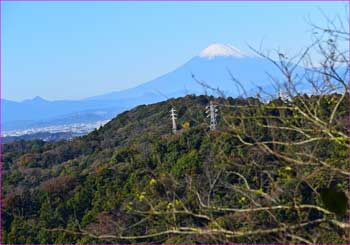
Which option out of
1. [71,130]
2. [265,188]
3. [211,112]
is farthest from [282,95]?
[71,130]

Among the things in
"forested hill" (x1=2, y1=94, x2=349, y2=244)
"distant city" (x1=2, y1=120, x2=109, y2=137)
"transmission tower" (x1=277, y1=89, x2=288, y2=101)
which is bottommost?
"forested hill" (x1=2, y1=94, x2=349, y2=244)

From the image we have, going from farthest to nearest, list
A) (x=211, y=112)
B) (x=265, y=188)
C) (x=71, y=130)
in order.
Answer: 1. (x=71, y=130)
2. (x=211, y=112)
3. (x=265, y=188)

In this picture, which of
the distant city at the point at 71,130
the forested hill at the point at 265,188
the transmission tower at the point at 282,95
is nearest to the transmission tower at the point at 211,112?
the forested hill at the point at 265,188

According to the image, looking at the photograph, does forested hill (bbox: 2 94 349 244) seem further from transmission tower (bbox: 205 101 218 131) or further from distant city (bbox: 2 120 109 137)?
distant city (bbox: 2 120 109 137)

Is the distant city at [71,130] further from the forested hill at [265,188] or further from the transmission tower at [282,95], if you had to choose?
the transmission tower at [282,95]

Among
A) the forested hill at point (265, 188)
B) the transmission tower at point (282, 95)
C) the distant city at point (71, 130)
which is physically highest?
the distant city at point (71, 130)

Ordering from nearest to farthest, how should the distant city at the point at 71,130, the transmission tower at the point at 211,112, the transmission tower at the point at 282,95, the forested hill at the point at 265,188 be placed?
the forested hill at the point at 265,188 < the transmission tower at the point at 282,95 < the transmission tower at the point at 211,112 < the distant city at the point at 71,130

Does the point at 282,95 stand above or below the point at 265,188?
above

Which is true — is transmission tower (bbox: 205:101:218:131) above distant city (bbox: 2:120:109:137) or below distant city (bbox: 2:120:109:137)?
below

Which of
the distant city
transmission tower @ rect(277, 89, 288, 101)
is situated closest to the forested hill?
transmission tower @ rect(277, 89, 288, 101)

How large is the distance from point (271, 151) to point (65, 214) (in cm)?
880

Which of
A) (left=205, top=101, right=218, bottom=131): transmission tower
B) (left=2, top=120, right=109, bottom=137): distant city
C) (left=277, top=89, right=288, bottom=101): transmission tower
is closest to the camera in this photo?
(left=277, top=89, right=288, bottom=101): transmission tower

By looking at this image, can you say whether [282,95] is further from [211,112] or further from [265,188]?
[211,112]

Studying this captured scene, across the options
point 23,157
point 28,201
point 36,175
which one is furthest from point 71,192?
point 23,157
